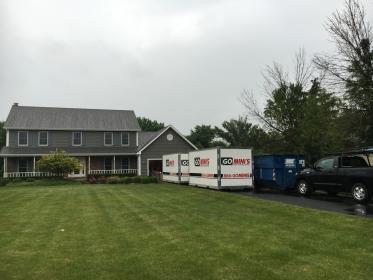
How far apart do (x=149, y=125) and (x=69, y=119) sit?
38092mm

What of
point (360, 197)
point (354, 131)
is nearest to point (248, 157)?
point (354, 131)

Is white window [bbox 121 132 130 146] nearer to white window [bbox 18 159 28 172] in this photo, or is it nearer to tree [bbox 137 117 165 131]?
white window [bbox 18 159 28 172]

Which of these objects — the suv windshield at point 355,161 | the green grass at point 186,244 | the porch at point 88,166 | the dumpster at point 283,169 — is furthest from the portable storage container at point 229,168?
the porch at point 88,166

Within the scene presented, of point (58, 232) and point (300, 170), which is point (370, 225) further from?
point (300, 170)

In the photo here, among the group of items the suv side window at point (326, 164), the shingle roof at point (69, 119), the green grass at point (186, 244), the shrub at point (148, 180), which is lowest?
the green grass at point (186, 244)

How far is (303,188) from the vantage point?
18.0 metres

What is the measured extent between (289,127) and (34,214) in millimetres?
19680

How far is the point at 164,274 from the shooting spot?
5801mm

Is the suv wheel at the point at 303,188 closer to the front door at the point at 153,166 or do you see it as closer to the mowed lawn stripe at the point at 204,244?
the mowed lawn stripe at the point at 204,244

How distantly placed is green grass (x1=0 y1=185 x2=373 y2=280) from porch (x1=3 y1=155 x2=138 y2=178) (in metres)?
26.1

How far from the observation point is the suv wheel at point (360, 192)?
46.8 ft

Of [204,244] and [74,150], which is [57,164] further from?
[204,244]

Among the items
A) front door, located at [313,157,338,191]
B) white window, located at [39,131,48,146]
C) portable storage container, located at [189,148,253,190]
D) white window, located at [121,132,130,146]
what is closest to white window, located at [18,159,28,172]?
white window, located at [39,131,48,146]

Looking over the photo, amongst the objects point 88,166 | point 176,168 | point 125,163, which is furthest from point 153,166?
point 176,168
